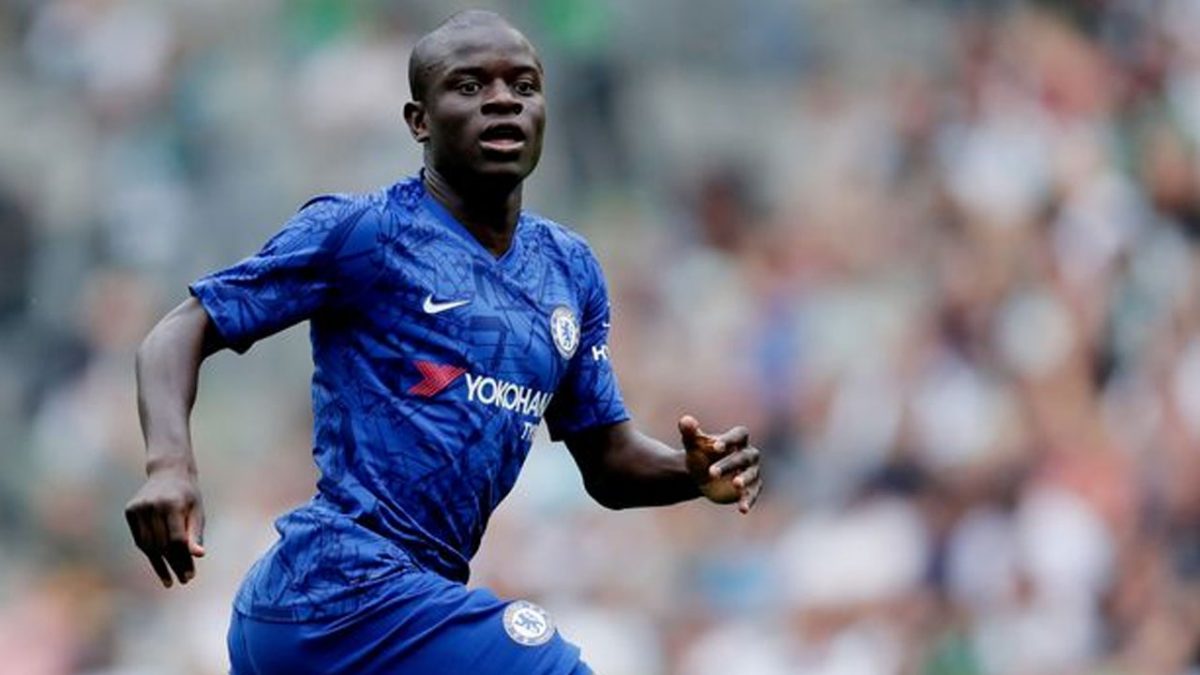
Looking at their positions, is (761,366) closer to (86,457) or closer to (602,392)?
(86,457)

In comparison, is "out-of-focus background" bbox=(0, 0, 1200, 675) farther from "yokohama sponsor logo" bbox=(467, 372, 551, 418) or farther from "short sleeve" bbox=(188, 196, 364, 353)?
"short sleeve" bbox=(188, 196, 364, 353)

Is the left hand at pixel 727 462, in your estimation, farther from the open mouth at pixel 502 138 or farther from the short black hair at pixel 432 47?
the short black hair at pixel 432 47

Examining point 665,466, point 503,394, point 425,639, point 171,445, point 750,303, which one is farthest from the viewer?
point 750,303

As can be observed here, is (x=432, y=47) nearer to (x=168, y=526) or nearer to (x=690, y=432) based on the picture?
(x=690, y=432)

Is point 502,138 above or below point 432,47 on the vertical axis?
below

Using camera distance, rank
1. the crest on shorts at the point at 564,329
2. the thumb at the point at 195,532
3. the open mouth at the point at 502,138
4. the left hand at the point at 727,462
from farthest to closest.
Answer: the crest on shorts at the point at 564,329, the open mouth at the point at 502,138, the left hand at the point at 727,462, the thumb at the point at 195,532

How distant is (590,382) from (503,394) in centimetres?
51

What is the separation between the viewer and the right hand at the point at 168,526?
19.0 feet

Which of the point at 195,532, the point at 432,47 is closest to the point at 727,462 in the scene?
the point at 432,47

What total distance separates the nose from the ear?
0.65ft

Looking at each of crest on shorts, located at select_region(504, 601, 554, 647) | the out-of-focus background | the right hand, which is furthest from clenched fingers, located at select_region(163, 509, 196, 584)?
the out-of-focus background

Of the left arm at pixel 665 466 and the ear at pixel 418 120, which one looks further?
the ear at pixel 418 120

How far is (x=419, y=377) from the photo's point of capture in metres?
6.49

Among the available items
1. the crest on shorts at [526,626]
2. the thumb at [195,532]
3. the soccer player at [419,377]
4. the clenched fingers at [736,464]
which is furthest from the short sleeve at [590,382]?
the thumb at [195,532]
